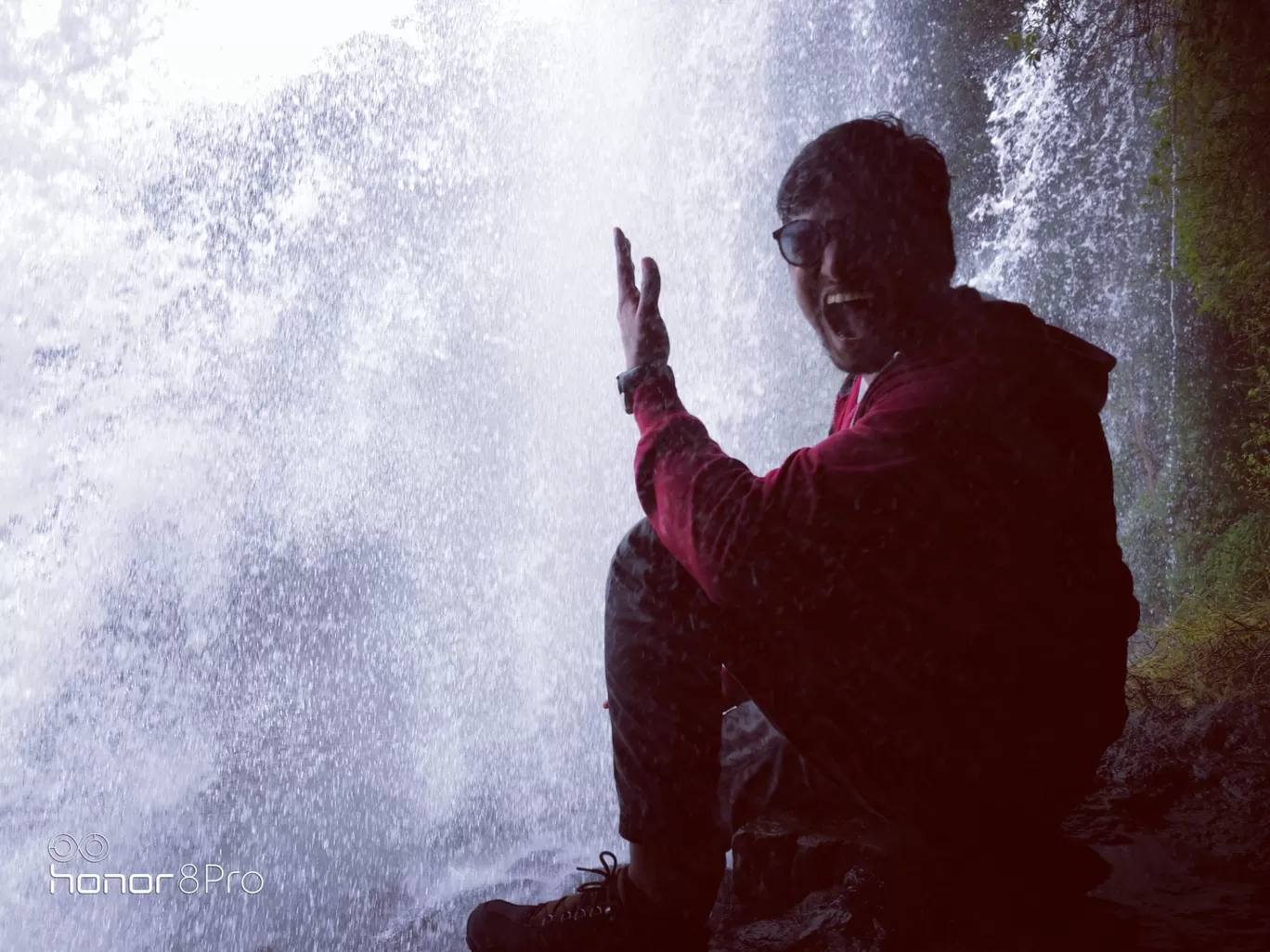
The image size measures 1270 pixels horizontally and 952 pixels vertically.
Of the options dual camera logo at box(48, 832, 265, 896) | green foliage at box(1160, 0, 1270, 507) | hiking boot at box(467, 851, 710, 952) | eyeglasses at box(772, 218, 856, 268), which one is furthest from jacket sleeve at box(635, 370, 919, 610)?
dual camera logo at box(48, 832, 265, 896)

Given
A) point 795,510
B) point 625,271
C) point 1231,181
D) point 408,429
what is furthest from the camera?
point 408,429

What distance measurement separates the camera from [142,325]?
25875 millimetres

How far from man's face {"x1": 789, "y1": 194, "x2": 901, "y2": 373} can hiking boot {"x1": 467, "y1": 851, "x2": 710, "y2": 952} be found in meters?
0.96

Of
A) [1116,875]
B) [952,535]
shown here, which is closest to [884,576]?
[952,535]

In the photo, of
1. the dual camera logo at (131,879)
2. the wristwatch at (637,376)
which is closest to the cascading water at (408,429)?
the dual camera logo at (131,879)

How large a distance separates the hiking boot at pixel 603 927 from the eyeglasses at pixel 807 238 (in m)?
1.07

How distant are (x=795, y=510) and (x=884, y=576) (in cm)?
17

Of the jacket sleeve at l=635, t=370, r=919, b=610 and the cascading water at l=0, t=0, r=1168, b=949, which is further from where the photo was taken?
the cascading water at l=0, t=0, r=1168, b=949

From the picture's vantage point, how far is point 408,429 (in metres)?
19.9

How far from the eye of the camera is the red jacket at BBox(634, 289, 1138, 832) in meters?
1.25

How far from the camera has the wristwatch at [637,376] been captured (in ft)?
4.86

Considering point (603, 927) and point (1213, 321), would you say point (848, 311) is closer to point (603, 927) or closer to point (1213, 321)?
point (603, 927)

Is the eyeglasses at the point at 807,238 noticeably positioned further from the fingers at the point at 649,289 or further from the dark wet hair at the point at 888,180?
the fingers at the point at 649,289

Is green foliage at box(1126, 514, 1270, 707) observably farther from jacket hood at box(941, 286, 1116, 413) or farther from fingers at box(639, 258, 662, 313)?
fingers at box(639, 258, 662, 313)
